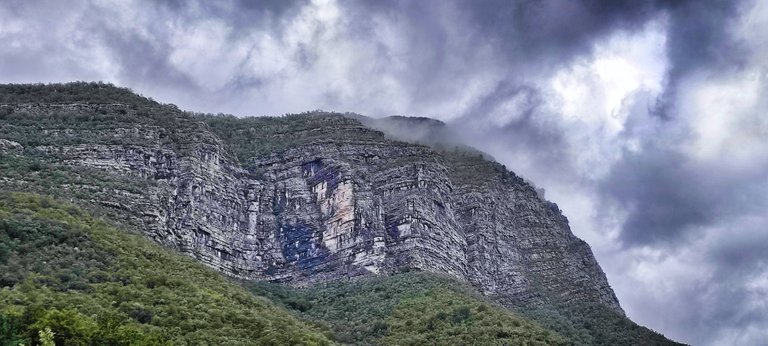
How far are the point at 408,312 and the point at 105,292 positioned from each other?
3083cm

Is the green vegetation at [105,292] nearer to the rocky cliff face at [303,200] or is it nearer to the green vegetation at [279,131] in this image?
the rocky cliff face at [303,200]

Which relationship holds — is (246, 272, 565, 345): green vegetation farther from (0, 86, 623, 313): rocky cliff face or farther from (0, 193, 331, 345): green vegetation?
(0, 193, 331, 345): green vegetation

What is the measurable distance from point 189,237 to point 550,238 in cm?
5398

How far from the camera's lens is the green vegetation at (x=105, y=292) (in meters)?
48.1

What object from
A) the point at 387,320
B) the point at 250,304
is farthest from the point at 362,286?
the point at 250,304

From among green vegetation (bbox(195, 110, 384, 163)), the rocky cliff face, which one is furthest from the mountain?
green vegetation (bbox(195, 110, 384, 163))

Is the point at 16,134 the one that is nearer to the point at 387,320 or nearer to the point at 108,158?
the point at 108,158

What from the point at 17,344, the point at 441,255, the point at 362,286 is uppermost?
the point at 441,255

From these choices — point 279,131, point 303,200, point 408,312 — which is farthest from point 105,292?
point 279,131

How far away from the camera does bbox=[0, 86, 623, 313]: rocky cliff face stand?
322ft

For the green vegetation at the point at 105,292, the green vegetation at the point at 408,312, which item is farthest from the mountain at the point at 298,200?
the green vegetation at the point at 105,292

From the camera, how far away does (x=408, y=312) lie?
82500 mm

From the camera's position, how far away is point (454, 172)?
132m

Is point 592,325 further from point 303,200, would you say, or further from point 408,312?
point 303,200
